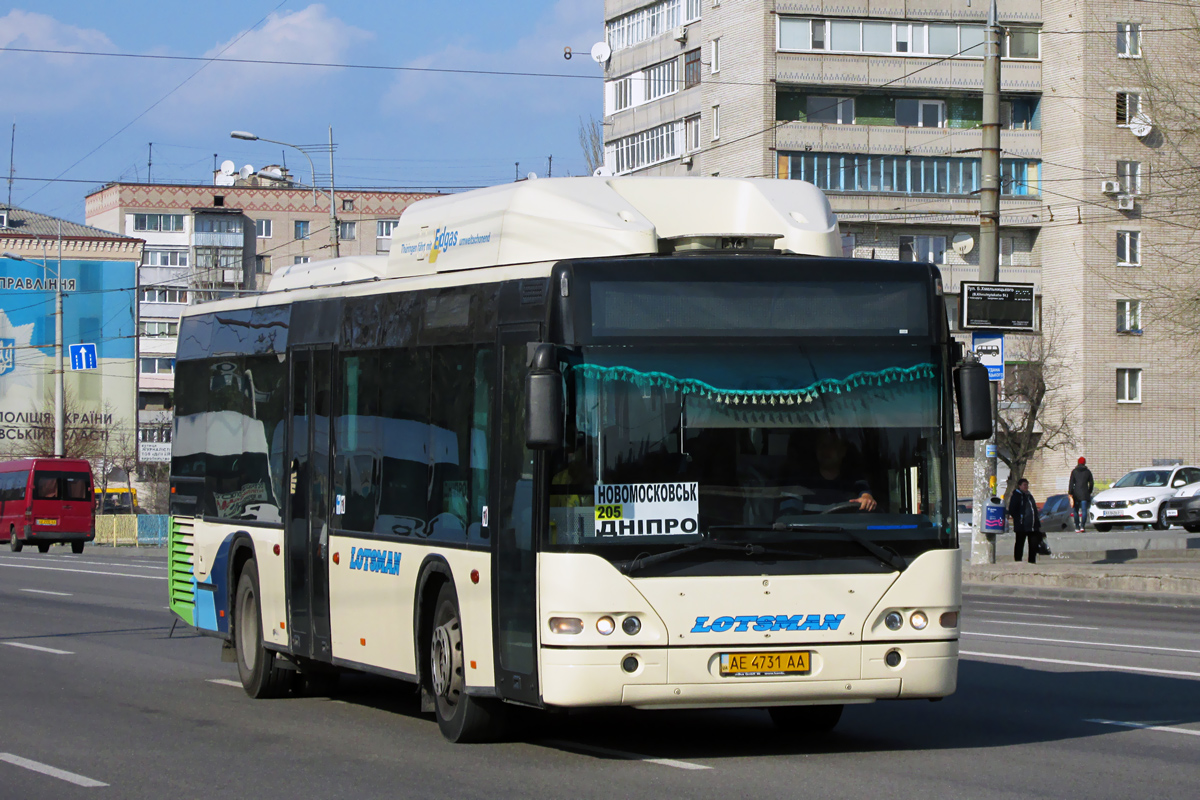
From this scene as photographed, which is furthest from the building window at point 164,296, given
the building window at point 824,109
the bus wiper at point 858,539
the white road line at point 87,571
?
the bus wiper at point 858,539

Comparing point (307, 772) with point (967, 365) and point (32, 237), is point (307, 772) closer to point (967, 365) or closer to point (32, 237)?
point (967, 365)

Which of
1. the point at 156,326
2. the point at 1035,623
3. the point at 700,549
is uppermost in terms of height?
the point at 156,326

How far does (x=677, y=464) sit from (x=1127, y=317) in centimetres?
6185

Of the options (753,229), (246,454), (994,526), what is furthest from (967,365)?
(994,526)

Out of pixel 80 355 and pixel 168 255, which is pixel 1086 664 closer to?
pixel 80 355

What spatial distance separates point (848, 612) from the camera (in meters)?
9.19

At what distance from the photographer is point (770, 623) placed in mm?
9102

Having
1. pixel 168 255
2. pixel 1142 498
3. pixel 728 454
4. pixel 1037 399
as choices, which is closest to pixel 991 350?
pixel 728 454

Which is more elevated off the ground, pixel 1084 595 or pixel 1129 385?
pixel 1129 385

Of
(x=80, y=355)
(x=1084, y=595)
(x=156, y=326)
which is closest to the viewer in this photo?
(x=1084, y=595)

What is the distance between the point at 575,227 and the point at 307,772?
3246 mm

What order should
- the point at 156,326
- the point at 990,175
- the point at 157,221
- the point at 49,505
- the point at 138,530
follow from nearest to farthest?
1. the point at 990,175
2. the point at 49,505
3. the point at 138,530
4. the point at 156,326
5. the point at 157,221

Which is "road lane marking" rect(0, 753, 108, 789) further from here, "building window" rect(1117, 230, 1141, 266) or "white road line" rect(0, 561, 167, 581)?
"building window" rect(1117, 230, 1141, 266)

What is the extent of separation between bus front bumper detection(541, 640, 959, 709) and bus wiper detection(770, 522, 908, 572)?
42cm
